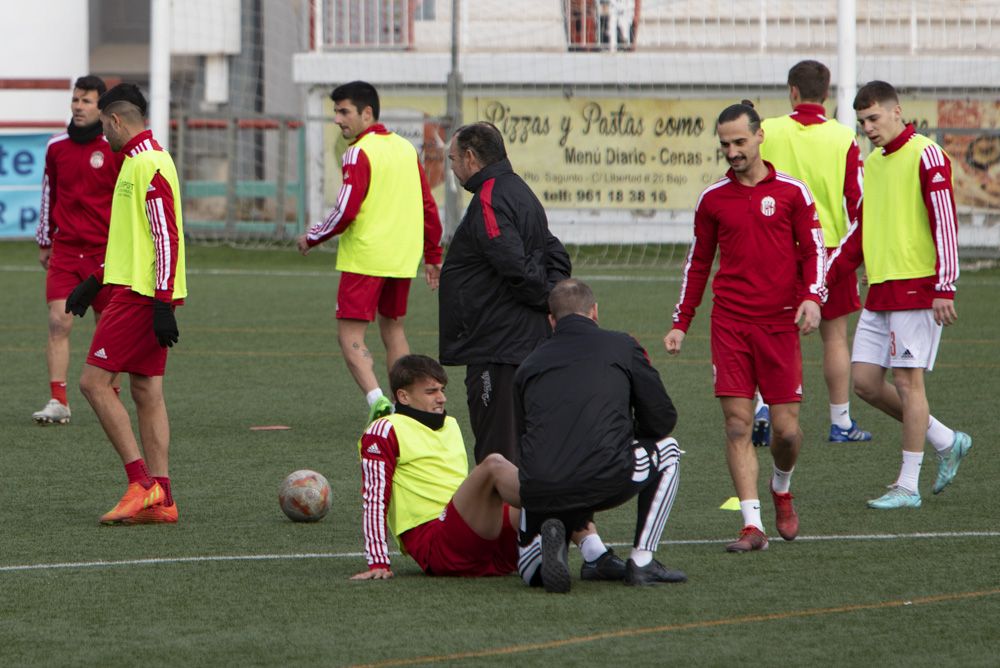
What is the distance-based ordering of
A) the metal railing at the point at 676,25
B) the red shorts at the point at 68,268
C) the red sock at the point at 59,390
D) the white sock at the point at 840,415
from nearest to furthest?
the white sock at the point at 840,415 → the red shorts at the point at 68,268 → the red sock at the point at 59,390 → the metal railing at the point at 676,25

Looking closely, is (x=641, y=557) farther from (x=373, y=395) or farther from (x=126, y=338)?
(x=373, y=395)

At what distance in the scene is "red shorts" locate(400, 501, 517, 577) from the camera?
21.4 ft

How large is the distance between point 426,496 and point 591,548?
0.63 metres

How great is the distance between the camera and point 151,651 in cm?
557

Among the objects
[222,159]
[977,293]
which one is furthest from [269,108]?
[977,293]

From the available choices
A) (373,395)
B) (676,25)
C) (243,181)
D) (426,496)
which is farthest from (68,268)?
(676,25)

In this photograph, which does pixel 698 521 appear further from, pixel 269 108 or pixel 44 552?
pixel 269 108

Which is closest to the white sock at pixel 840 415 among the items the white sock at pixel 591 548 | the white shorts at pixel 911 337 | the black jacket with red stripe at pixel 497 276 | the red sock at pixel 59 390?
the white shorts at pixel 911 337

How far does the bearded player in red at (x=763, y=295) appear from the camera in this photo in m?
7.26

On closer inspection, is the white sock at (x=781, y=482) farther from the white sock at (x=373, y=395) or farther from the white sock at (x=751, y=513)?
the white sock at (x=373, y=395)

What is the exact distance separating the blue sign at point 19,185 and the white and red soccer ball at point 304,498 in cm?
1846

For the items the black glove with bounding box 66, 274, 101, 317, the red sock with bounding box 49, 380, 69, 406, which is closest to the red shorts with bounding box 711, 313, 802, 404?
the black glove with bounding box 66, 274, 101, 317

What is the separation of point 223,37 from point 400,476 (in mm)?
22951

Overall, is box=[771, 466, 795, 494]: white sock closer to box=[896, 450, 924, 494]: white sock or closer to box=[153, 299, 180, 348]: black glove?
box=[896, 450, 924, 494]: white sock
